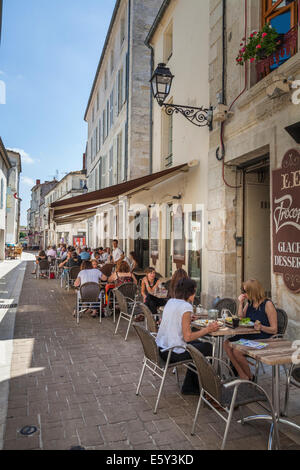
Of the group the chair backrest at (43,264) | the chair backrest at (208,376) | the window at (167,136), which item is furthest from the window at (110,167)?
the chair backrest at (208,376)

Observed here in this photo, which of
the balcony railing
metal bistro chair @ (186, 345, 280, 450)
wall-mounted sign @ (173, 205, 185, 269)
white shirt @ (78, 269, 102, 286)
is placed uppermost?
the balcony railing

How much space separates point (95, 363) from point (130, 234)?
337 inches

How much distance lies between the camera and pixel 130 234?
12578mm

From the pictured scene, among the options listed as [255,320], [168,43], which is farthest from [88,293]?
[168,43]

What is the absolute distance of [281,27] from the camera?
15.7 feet

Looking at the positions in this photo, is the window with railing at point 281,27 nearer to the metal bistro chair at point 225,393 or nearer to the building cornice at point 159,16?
the metal bistro chair at point 225,393

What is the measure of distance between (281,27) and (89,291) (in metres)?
5.47

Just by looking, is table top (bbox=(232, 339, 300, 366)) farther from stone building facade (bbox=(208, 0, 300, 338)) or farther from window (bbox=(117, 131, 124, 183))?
window (bbox=(117, 131, 124, 183))

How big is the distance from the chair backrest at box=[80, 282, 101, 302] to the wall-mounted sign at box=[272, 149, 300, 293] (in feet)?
11.2

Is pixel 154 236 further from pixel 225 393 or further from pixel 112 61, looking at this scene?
pixel 112 61

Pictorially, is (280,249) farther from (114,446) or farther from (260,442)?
(114,446)

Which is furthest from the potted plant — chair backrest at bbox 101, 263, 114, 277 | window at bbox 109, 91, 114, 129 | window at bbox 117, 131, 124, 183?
window at bbox 109, 91, 114, 129

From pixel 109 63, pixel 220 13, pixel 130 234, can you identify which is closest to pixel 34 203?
pixel 109 63

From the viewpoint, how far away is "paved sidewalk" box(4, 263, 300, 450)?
2545mm
